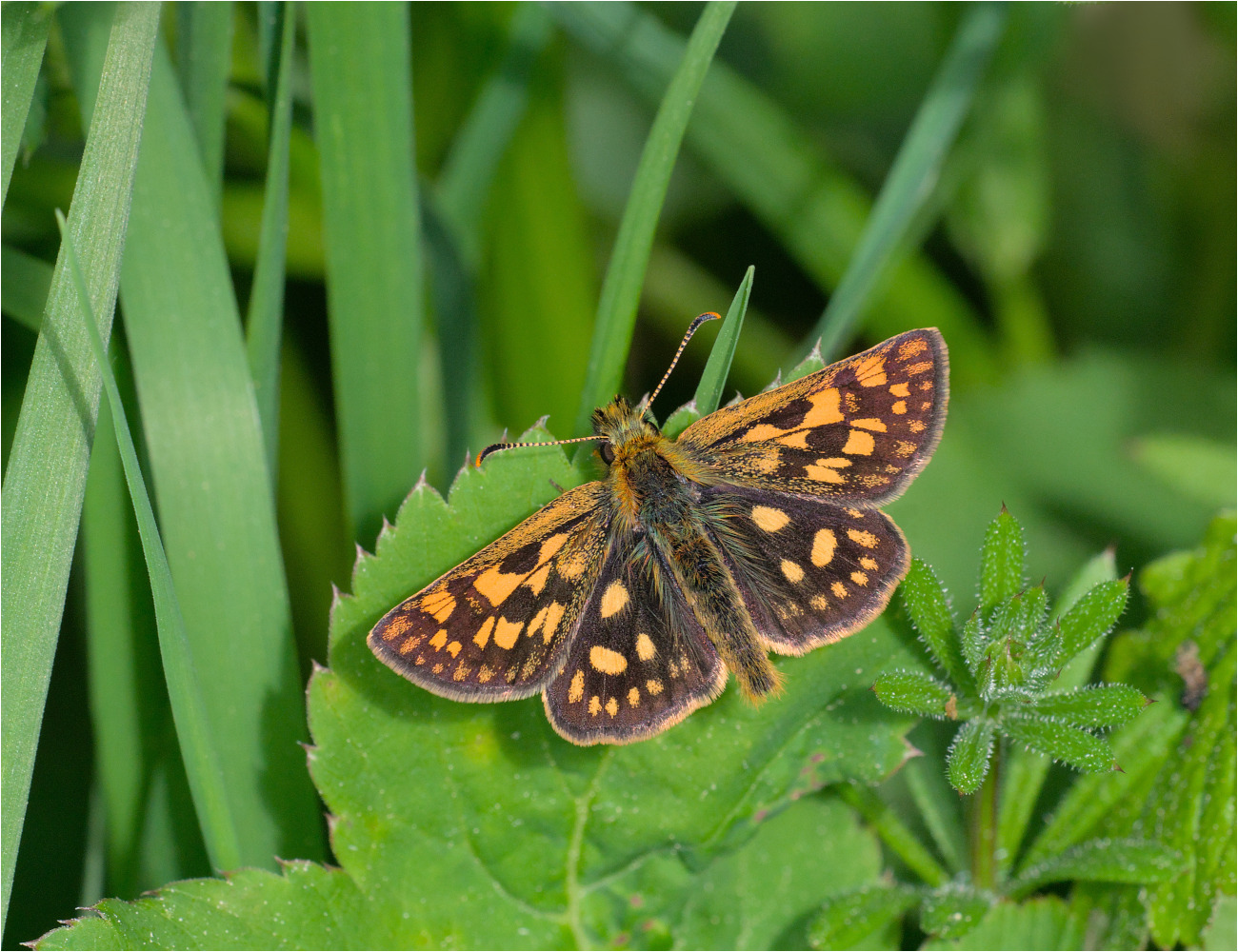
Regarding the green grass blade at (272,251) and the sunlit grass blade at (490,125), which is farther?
the sunlit grass blade at (490,125)

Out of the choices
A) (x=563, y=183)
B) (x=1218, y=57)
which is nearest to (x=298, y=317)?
(x=563, y=183)

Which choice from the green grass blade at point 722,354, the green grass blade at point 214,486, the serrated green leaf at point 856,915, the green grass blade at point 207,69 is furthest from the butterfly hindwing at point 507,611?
the green grass blade at point 207,69

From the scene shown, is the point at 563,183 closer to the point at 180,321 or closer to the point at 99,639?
the point at 180,321

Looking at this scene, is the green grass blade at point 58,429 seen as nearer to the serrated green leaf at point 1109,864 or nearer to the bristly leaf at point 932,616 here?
the bristly leaf at point 932,616

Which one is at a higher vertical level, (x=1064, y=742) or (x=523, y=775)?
(x=523, y=775)

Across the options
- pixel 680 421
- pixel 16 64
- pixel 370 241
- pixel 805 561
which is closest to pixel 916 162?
pixel 680 421

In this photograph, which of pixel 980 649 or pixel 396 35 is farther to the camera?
pixel 396 35

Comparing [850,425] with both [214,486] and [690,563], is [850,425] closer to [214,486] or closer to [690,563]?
[690,563]
